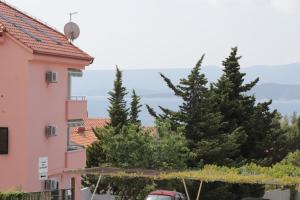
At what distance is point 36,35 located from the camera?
36.1 metres

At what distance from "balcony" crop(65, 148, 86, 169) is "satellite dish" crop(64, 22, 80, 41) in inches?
257

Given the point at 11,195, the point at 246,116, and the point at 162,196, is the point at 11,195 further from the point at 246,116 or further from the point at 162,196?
the point at 246,116

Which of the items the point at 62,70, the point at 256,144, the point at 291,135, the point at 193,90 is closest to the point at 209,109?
the point at 193,90

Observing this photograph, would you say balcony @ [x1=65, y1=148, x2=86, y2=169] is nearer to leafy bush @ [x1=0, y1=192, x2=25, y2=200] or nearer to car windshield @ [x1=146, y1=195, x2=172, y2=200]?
car windshield @ [x1=146, y1=195, x2=172, y2=200]

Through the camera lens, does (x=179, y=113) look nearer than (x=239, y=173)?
No

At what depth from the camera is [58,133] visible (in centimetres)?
3631

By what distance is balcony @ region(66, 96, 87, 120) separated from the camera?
3722 cm

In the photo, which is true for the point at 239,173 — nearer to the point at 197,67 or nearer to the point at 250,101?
the point at 197,67

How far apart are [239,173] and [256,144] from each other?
17911 mm

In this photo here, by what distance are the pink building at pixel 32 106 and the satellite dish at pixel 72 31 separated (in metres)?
2.99

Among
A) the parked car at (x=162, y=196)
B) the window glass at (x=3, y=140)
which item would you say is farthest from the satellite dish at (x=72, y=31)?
the parked car at (x=162, y=196)

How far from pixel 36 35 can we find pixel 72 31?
4258mm

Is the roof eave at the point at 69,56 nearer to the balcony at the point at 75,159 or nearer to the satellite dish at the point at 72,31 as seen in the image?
the satellite dish at the point at 72,31

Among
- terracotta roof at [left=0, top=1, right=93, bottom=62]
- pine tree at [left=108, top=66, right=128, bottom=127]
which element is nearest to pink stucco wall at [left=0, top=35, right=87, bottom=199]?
terracotta roof at [left=0, top=1, right=93, bottom=62]
